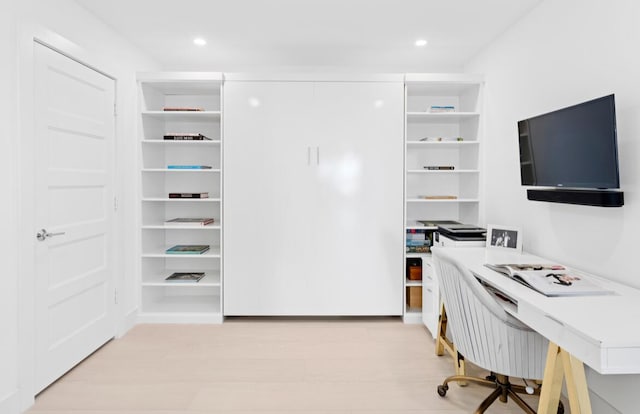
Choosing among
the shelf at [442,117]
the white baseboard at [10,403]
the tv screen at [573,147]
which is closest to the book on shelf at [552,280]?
the tv screen at [573,147]

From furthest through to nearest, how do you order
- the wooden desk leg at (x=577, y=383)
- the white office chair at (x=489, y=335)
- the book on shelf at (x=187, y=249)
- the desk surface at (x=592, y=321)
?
the book on shelf at (x=187, y=249) < the white office chair at (x=489, y=335) < the wooden desk leg at (x=577, y=383) < the desk surface at (x=592, y=321)

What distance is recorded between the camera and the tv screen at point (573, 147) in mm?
1786

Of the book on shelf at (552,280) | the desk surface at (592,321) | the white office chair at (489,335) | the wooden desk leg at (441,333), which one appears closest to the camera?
the desk surface at (592,321)

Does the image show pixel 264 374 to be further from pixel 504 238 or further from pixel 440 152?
pixel 440 152

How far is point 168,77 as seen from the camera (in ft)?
10.9

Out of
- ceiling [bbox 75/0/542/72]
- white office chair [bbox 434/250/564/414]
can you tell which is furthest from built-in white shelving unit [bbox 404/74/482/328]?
white office chair [bbox 434/250/564/414]

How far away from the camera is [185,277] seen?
11.7 feet

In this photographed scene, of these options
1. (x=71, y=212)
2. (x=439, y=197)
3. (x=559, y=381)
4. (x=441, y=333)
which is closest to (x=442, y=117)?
(x=439, y=197)

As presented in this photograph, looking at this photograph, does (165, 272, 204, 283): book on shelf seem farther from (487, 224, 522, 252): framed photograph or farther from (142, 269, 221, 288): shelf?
(487, 224, 522, 252): framed photograph

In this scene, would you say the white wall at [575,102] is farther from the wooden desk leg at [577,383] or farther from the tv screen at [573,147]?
the wooden desk leg at [577,383]

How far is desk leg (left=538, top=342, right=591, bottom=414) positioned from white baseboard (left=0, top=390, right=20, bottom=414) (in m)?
2.65

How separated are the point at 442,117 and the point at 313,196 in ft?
5.03

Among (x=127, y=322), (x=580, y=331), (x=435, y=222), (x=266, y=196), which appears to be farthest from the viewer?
(x=435, y=222)

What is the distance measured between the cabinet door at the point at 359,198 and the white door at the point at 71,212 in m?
1.71
